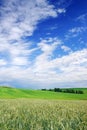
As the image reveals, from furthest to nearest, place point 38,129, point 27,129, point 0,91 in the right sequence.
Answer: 1. point 0,91
2. point 27,129
3. point 38,129

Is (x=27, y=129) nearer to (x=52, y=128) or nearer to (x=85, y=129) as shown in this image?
(x=52, y=128)

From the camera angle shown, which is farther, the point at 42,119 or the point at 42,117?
the point at 42,117

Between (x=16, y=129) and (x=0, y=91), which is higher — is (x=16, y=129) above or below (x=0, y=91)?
below

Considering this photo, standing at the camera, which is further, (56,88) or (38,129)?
(56,88)

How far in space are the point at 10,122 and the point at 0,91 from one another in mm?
69001

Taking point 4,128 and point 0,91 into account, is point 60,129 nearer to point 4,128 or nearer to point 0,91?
point 4,128

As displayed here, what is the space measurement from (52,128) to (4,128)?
175 cm

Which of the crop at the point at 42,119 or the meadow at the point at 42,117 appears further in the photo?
the meadow at the point at 42,117

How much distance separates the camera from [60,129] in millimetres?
9805

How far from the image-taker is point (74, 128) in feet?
34.6

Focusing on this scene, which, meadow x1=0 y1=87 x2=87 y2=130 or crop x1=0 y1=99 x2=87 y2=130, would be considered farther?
meadow x1=0 y1=87 x2=87 y2=130

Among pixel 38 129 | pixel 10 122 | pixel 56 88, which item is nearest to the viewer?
pixel 38 129

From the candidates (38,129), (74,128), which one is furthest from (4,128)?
(74,128)

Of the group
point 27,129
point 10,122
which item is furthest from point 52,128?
point 10,122
